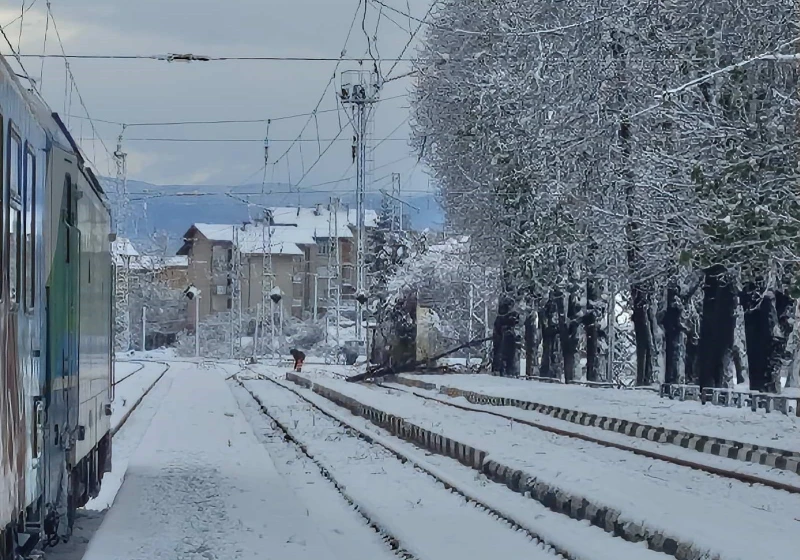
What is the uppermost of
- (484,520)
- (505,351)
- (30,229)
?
(30,229)

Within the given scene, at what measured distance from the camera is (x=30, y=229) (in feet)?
28.7

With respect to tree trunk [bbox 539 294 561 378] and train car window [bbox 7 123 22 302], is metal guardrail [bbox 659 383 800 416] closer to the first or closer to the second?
tree trunk [bbox 539 294 561 378]

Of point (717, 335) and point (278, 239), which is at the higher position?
point (278, 239)

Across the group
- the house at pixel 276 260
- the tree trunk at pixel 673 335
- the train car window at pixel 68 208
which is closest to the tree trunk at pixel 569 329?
the tree trunk at pixel 673 335

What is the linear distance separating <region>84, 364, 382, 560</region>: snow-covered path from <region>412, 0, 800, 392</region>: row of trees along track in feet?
24.5

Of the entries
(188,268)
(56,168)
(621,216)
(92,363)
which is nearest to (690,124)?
(621,216)

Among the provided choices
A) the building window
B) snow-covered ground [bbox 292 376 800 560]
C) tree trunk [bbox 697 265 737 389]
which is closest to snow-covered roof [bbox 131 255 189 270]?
tree trunk [bbox 697 265 737 389]

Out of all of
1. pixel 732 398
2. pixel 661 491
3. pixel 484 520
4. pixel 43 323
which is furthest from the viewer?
pixel 732 398

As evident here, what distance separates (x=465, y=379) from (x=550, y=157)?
1193 cm

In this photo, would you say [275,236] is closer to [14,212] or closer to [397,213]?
[397,213]

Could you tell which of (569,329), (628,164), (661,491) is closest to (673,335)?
(628,164)

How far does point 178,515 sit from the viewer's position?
507 inches

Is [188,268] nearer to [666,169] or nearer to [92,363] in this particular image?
[666,169]

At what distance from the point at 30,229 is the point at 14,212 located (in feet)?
2.42
